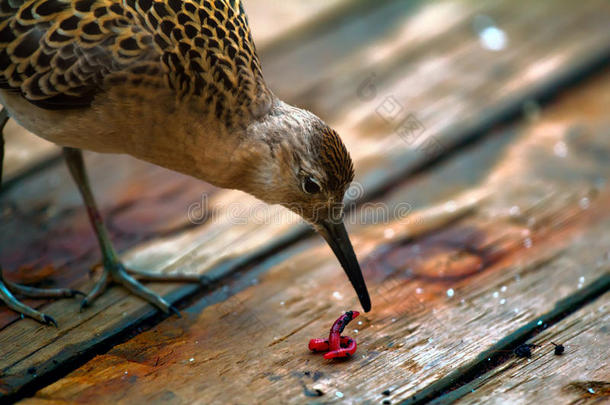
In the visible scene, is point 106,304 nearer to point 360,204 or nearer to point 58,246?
point 58,246

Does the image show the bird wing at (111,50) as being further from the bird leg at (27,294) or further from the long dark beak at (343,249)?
the bird leg at (27,294)

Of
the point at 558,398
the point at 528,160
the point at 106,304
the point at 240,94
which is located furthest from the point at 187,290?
the point at 528,160

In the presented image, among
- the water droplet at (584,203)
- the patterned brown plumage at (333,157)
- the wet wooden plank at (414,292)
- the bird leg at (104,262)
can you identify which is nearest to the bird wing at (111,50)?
the patterned brown plumage at (333,157)

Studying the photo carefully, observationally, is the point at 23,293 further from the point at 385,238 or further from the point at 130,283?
the point at 385,238

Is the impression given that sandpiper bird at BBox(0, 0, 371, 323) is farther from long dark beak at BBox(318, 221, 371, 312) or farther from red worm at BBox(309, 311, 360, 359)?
red worm at BBox(309, 311, 360, 359)

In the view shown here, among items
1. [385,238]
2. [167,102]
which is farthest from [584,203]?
[167,102]

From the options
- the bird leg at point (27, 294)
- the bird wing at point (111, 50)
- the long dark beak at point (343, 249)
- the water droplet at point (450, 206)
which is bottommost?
the water droplet at point (450, 206)

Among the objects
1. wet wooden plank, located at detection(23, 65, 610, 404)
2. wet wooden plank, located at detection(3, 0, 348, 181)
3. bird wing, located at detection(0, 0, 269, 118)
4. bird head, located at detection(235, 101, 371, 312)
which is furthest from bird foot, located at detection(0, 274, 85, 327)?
wet wooden plank, located at detection(3, 0, 348, 181)
